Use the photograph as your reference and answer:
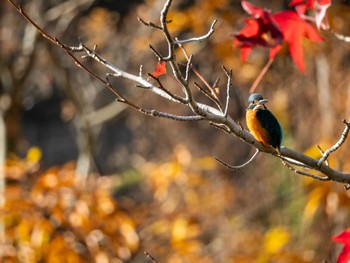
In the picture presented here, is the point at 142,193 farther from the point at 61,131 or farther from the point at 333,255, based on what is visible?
the point at 333,255

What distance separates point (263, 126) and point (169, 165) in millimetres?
2450

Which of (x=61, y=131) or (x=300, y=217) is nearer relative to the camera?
(x=300, y=217)

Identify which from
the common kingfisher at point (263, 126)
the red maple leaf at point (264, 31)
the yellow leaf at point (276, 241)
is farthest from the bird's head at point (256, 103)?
the yellow leaf at point (276, 241)

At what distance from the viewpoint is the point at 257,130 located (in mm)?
1008

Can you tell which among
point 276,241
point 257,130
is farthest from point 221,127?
point 276,241

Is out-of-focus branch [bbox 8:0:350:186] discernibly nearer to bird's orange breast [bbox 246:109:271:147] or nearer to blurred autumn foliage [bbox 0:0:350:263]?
bird's orange breast [bbox 246:109:271:147]

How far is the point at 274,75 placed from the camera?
16.3ft

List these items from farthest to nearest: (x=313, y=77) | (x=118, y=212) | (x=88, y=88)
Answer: (x=88, y=88)
(x=313, y=77)
(x=118, y=212)

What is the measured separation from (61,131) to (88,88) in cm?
369

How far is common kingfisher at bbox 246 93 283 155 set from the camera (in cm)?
100

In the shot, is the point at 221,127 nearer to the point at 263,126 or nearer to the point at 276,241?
the point at 263,126

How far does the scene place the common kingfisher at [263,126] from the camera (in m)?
1.00

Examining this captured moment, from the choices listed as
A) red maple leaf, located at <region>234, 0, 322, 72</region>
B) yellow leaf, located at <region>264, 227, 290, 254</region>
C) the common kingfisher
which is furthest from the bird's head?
yellow leaf, located at <region>264, 227, 290, 254</region>

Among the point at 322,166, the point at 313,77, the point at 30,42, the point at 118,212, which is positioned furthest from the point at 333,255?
the point at 322,166
